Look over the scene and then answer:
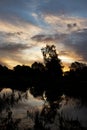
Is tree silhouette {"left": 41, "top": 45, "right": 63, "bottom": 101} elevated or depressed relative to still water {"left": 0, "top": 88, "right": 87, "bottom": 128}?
elevated

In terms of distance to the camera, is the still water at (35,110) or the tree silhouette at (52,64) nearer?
the still water at (35,110)

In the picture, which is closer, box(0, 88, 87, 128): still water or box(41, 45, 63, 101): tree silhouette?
box(0, 88, 87, 128): still water

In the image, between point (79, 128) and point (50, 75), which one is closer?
point (79, 128)

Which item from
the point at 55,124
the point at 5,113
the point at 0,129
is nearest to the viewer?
the point at 0,129

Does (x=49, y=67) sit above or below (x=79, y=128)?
above

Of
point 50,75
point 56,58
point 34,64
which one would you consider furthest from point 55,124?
point 34,64

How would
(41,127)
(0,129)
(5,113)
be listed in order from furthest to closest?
(5,113), (41,127), (0,129)

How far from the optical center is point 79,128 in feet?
51.2

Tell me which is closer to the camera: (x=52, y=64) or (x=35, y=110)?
(x=35, y=110)

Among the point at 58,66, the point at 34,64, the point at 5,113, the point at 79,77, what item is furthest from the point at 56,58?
the point at 5,113

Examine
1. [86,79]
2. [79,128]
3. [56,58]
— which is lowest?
[79,128]

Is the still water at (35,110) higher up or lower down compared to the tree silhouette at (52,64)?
lower down

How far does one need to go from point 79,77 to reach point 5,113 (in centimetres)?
8108

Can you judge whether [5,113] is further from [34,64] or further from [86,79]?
[34,64]
